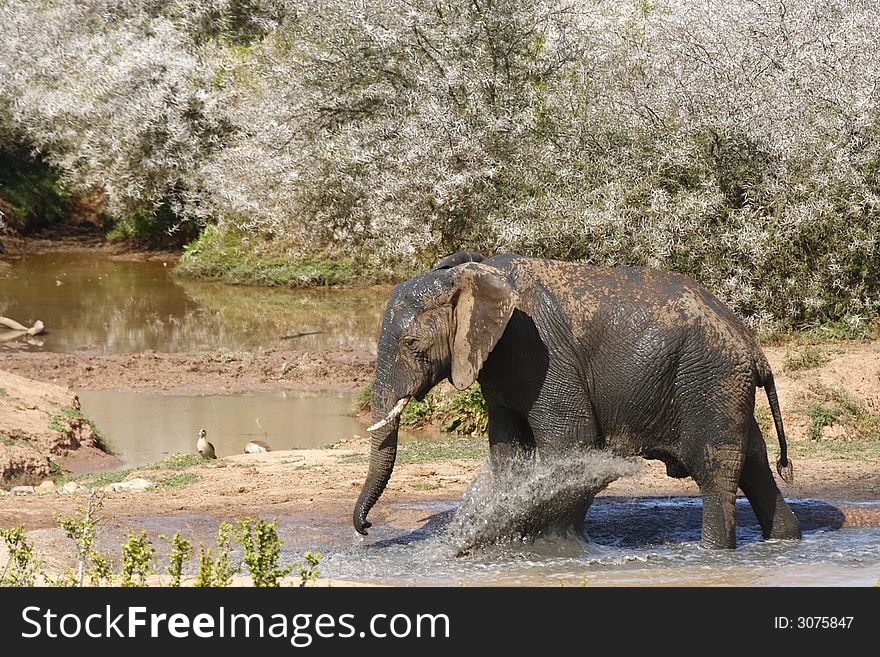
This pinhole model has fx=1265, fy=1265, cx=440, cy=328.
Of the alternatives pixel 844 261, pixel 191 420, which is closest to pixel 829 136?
pixel 844 261

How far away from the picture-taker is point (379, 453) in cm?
850

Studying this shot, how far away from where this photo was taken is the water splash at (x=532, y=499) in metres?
8.55

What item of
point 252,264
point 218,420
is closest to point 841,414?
point 218,420

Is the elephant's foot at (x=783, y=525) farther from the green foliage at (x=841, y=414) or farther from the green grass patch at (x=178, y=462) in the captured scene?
the green grass patch at (x=178, y=462)

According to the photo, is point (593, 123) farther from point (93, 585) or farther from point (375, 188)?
point (93, 585)

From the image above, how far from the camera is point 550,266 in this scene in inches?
348

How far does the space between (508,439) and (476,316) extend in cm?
107

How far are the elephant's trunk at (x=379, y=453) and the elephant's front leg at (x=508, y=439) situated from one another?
2.58ft

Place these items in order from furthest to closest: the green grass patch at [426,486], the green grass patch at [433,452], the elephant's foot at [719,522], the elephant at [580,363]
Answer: the green grass patch at [433,452]
the green grass patch at [426,486]
the elephant's foot at [719,522]
the elephant at [580,363]

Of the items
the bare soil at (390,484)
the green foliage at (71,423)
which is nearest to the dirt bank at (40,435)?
the green foliage at (71,423)

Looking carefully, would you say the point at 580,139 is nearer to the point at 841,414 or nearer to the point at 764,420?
the point at 764,420

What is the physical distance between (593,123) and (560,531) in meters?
11.2

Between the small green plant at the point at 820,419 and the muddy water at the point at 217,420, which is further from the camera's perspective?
the muddy water at the point at 217,420
